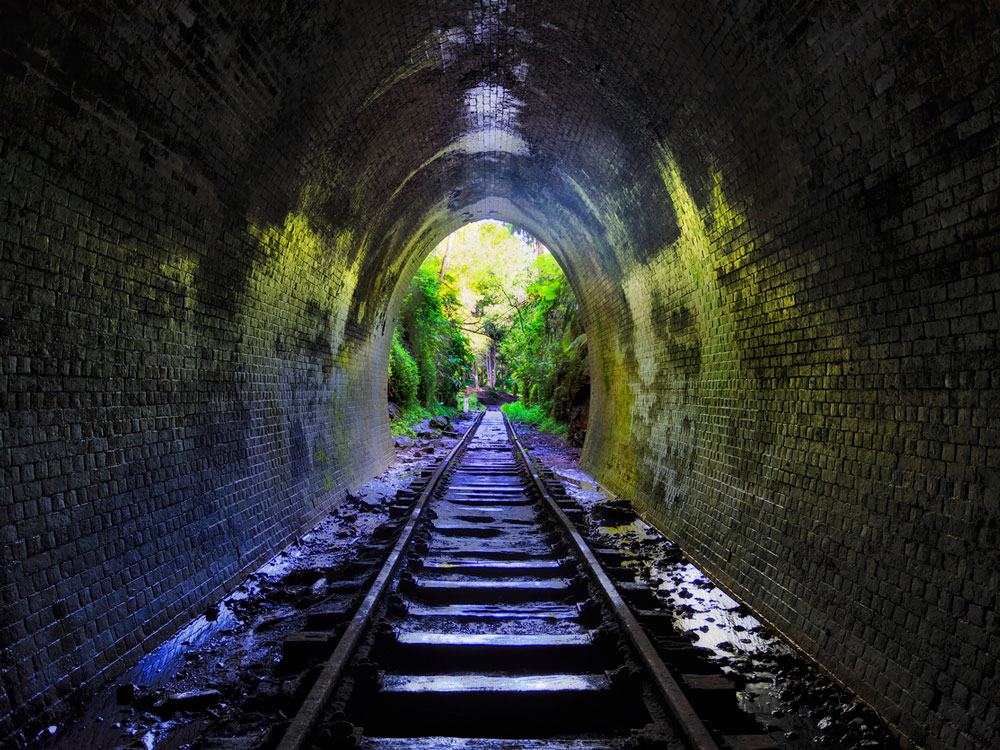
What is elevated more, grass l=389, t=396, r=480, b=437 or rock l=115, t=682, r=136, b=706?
grass l=389, t=396, r=480, b=437

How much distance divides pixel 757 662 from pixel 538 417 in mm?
22883

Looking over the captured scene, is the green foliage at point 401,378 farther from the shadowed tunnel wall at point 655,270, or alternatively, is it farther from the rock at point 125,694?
the rock at point 125,694

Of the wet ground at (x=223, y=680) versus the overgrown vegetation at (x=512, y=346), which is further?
the overgrown vegetation at (x=512, y=346)

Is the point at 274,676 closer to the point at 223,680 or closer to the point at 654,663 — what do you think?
the point at 223,680

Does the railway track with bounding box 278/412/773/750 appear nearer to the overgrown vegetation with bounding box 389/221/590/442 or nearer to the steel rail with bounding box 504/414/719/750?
the steel rail with bounding box 504/414/719/750

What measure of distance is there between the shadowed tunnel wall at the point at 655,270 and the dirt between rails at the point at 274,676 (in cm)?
18

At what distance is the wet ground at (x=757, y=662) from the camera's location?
10.4 ft

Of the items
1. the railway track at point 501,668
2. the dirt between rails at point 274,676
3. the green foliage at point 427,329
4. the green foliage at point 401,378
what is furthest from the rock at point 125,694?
the green foliage at point 427,329

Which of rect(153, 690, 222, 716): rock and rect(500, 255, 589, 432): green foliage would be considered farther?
rect(500, 255, 589, 432): green foliage

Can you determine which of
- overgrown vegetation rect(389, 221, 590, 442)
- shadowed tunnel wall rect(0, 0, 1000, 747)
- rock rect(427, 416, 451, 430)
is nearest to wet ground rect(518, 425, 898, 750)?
shadowed tunnel wall rect(0, 0, 1000, 747)

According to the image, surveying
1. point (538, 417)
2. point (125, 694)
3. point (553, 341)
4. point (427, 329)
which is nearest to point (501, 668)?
point (125, 694)

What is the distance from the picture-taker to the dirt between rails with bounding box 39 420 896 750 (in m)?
3.00

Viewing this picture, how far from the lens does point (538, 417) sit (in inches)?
1057

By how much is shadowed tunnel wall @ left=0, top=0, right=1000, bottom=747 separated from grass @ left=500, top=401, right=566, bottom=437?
13.4 metres
